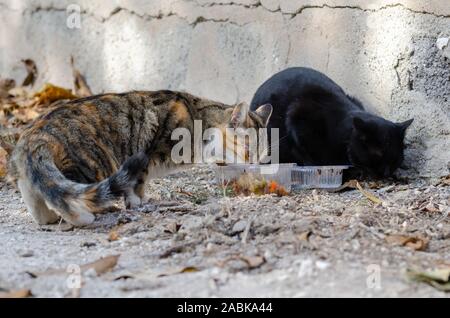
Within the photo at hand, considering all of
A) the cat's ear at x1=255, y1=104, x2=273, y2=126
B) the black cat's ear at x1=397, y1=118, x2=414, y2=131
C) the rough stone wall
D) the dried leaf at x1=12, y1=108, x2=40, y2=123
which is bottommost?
the dried leaf at x1=12, y1=108, x2=40, y2=123

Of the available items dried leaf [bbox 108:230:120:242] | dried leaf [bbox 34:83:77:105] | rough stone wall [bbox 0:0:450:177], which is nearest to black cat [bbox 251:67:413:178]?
rough stone wall [bbox 0:0:450:177]

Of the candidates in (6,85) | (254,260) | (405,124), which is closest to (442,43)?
(405,124)

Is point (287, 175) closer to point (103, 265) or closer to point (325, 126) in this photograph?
point (325, 126)

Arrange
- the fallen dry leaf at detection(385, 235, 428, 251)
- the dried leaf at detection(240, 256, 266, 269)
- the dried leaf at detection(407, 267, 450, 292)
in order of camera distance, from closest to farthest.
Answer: the dried leaf at detection(407, 267, 450, 292)
the dried leaf at detection(240, 256, 266, 269)
the fallen dry leaf at detection(385, 235, 428, 251)

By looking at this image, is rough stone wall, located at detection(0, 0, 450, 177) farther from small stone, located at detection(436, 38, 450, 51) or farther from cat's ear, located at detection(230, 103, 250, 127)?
cat's ear, located at detection(230, 103, 250, 127)

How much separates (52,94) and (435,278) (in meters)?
5.77

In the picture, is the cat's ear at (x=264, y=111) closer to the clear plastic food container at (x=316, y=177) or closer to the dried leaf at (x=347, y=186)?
the clear plastic food container at (x=316, y=177)

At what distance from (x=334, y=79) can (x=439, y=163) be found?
1151mm

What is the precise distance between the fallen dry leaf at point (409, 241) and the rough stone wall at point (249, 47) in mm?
1618

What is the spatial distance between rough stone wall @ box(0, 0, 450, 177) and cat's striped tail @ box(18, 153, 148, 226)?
2112 millimetres

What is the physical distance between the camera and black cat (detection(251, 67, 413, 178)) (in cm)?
539

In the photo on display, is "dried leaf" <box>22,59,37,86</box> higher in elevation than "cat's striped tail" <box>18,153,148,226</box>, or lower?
higher

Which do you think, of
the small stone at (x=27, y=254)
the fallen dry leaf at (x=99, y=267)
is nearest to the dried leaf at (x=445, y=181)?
the fallen dry leaf at (x=99, y=267)

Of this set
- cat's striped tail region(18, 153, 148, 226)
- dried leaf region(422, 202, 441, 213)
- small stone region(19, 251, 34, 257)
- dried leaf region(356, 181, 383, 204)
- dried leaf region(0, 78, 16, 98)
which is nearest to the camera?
small stone region(19, 251, 34, 257)
